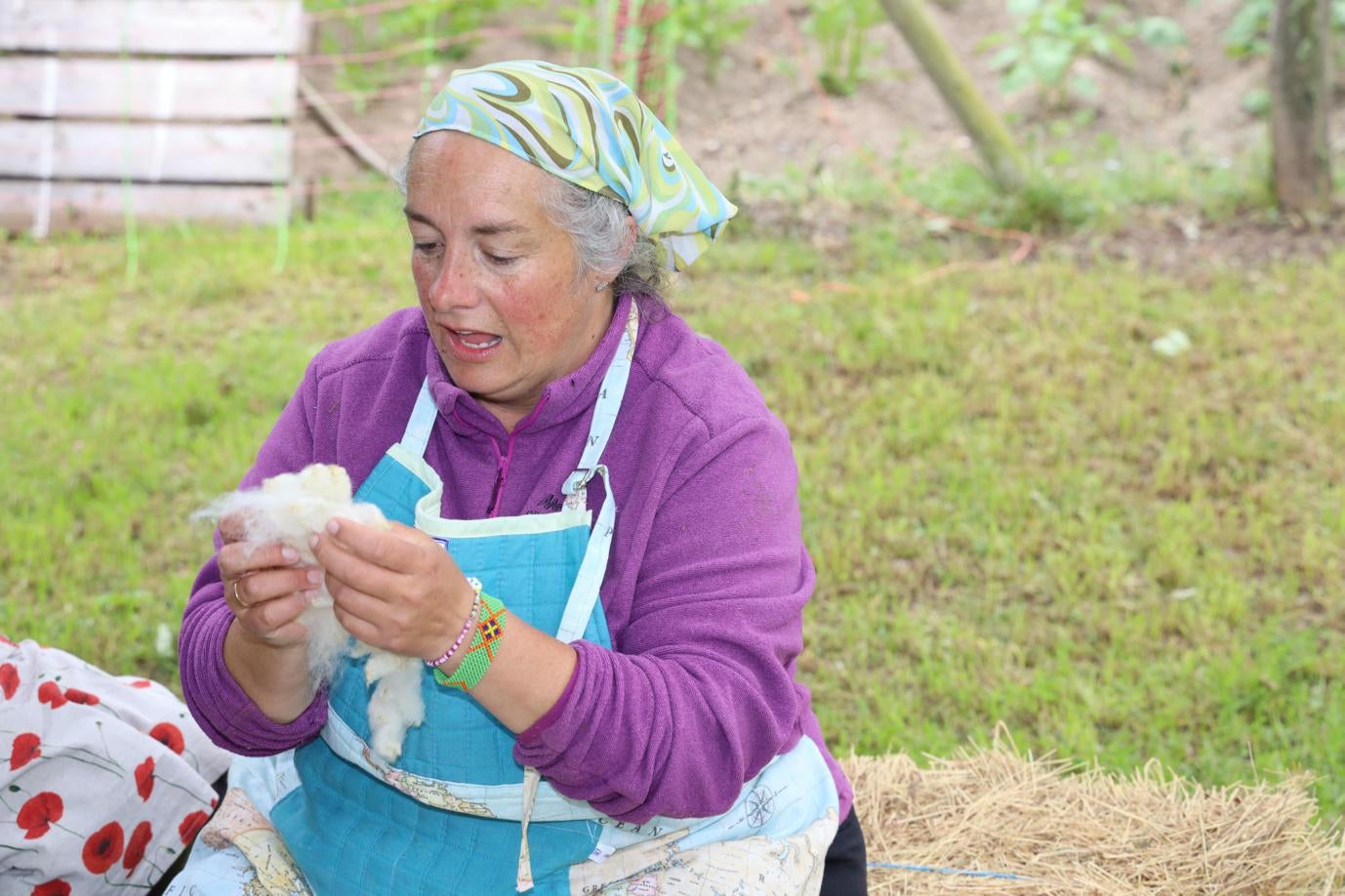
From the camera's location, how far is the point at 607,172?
2.02 m

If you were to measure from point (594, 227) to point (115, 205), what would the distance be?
5951 millimetres

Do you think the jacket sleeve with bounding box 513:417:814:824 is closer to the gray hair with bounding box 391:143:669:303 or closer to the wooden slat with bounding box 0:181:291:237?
the gray hair with bounding box 391:143:669:303

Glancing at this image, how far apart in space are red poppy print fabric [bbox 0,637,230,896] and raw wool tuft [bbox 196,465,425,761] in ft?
2.55

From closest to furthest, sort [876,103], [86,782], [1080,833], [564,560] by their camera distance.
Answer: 1. [564,560]
2. [86,782]
3. [1080,833]
4. [876,103]

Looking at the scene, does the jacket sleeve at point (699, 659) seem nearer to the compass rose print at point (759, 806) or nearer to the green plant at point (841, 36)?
the compass rose print at point (759, 806)

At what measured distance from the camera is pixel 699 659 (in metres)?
1.90

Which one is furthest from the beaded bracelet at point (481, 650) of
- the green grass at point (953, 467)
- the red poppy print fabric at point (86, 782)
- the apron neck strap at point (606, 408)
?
the green grass at point (953, 467)

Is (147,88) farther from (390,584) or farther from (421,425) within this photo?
(390,584)

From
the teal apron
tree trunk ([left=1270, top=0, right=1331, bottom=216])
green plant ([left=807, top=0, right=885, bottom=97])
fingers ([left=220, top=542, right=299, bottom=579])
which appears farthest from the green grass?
green plant ([left=807, top=0, right=885, bottom=97])

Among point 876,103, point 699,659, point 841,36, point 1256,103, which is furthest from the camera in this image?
point 876,103

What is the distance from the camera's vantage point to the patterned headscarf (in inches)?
76.8

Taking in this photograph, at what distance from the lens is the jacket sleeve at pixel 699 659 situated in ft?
5.92

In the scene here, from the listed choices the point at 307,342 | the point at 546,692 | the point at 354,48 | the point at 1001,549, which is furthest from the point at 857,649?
the point at 354,48

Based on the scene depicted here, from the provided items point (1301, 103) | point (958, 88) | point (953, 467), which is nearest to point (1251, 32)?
point (1301, 103)
